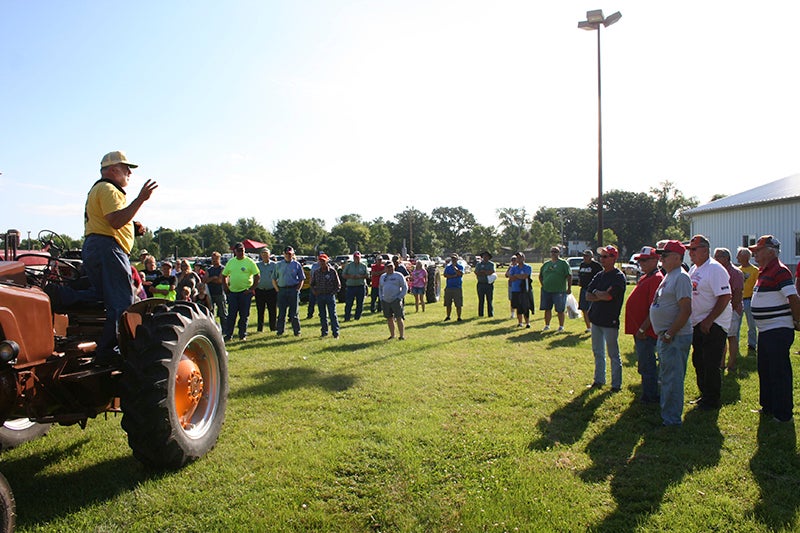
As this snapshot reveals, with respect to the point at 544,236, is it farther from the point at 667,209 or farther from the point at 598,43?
the point at 598,43

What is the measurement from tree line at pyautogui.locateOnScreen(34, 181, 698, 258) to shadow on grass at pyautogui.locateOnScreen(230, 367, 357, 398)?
201ft

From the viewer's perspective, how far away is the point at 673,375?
16.6 feet

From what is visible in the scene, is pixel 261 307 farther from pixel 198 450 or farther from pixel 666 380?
pixel 666 380

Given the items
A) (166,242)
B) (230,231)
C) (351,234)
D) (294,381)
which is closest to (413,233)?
(351,234)

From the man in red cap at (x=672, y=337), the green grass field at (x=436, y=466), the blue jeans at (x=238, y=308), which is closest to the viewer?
the green grass field at (x=436, y=466)

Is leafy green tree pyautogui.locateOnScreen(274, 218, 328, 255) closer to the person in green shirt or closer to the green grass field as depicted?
the person in green shirt

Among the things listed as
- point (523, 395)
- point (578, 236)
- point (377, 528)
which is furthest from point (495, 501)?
point (578, 236)

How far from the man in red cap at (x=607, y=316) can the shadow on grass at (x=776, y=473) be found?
1593 mm

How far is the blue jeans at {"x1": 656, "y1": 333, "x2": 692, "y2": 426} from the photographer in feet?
16.5

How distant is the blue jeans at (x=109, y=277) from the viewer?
144 inches

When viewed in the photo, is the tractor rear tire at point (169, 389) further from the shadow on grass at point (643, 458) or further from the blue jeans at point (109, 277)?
the shadow on grass at point (643, 458)

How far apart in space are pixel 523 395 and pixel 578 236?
329 ft

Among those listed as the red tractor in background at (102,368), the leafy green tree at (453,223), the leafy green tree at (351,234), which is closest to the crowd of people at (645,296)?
the red tractor in background at (102,368)

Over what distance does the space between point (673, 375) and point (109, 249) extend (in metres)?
5.14
